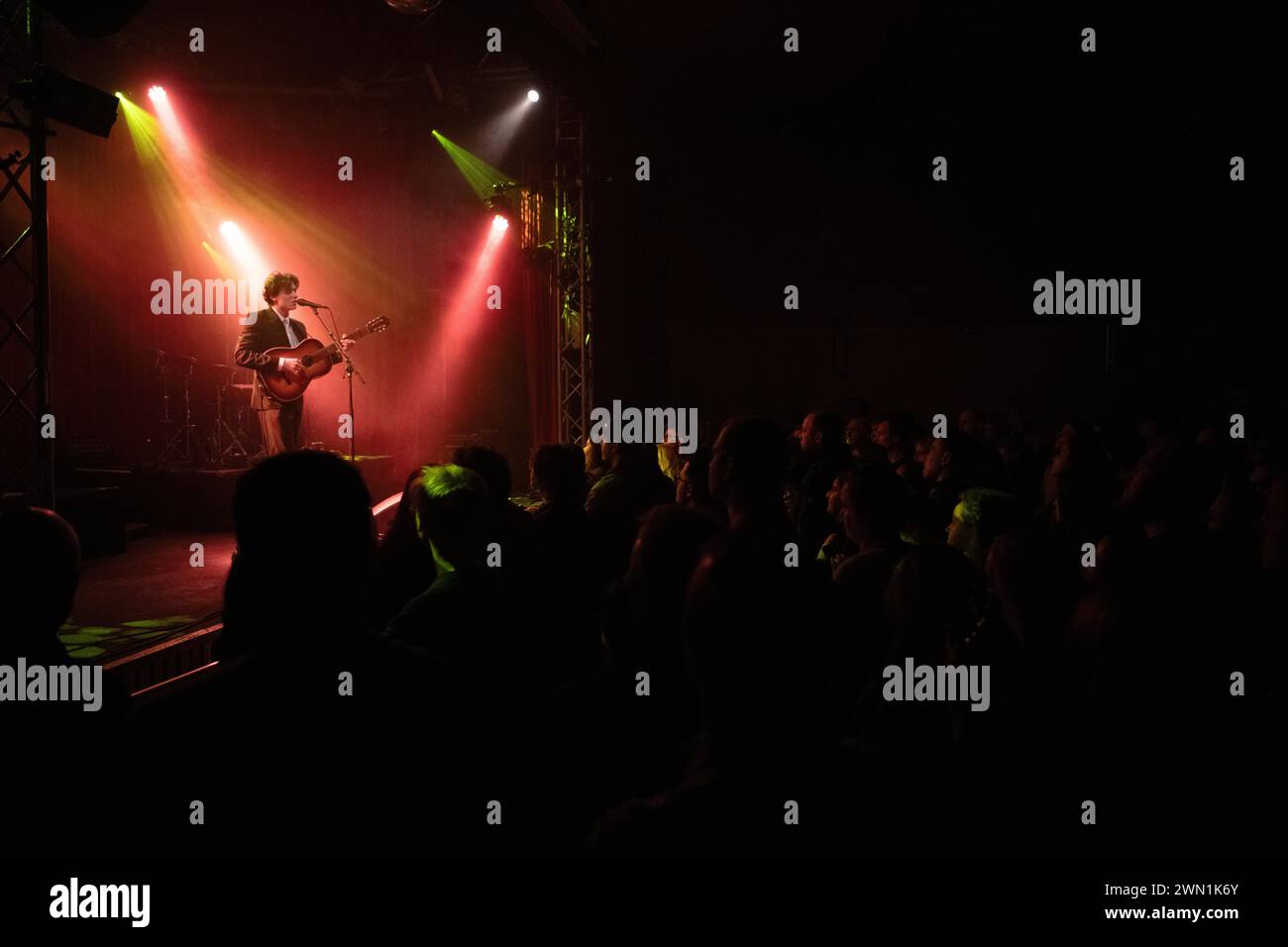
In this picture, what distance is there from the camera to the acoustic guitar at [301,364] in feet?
23.3

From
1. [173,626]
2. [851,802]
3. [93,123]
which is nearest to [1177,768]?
[851,802]

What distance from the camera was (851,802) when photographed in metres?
1.03

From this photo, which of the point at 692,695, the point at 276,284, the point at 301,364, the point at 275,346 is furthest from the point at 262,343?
the point at 692,695

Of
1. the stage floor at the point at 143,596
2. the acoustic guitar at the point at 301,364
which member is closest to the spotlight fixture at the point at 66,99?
the stage floor at the point at 143,596

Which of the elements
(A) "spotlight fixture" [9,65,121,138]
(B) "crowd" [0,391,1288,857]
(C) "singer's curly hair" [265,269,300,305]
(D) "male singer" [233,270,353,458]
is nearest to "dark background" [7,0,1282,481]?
(C) "singer's curly hair" [265,269,300,305]

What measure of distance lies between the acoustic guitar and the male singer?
0.10ft

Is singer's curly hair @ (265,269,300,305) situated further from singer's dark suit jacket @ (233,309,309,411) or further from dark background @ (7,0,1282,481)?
dark background @ (7,0,1282,481)

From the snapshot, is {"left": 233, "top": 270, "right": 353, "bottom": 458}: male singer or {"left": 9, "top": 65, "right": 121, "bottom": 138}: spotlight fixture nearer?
{"left": 9, "top": 65, "right": 121, "bottom": 138}: spotlight fixture

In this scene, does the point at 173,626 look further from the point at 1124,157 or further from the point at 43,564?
the point at 1124,157

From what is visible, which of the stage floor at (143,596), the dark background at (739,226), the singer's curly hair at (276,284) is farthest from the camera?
the dark background at (739,226)

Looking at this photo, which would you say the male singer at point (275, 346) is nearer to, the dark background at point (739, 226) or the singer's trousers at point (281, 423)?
the singer's trousers at point (281, 423)

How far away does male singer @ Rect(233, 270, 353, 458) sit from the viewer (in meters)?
7.09

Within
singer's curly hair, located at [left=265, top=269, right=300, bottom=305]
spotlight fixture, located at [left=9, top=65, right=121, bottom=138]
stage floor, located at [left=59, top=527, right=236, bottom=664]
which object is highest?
spotlight fixture, located at [left=9, top=65, right=121, bottom=138]
